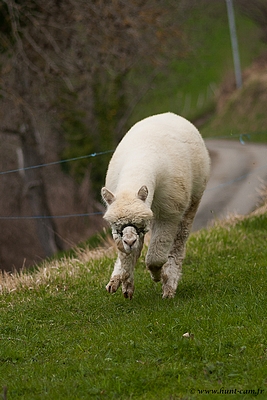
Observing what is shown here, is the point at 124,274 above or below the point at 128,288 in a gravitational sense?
above

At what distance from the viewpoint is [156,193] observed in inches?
254

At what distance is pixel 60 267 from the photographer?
8664 mm

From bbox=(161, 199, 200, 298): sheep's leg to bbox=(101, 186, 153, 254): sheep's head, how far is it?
4.49 ft

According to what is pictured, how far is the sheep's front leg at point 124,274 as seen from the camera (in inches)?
241

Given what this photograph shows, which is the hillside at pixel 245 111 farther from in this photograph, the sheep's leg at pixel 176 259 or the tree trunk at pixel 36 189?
the sheep's leg at pixel 176 259

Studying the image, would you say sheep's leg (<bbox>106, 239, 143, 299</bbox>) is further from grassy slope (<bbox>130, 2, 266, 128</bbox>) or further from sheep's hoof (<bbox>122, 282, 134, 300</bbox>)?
grassy slope (<bbox>130, 2, 266, 128</bbox>)

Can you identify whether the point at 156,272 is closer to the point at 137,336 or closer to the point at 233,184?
the point at 137,336

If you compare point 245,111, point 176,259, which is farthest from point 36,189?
point 245,111

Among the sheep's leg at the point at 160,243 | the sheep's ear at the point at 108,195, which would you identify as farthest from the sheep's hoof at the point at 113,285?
the sheep's ear at the point at 108,195

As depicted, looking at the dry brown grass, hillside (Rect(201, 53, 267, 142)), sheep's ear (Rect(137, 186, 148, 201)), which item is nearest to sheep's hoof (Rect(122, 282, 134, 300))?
sheep's ear (Rect(137, 186, 148, 201))

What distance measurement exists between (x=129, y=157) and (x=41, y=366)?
214 centimetres

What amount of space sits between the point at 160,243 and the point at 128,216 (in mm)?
1233

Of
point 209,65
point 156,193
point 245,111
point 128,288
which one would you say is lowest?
point 209,65

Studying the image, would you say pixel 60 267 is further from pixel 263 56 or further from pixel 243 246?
pixel 263 56
